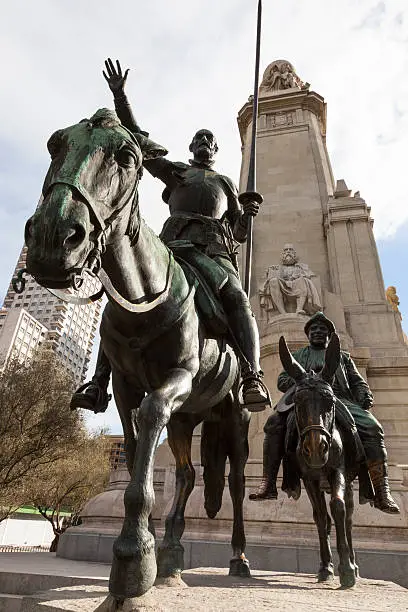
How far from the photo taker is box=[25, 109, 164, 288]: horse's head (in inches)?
82.9

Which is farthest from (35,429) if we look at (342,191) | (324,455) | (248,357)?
(248,357)

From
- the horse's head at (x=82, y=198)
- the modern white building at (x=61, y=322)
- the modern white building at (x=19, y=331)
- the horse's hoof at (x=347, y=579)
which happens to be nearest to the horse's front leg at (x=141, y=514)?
the horse's head at (x=82, y=198)

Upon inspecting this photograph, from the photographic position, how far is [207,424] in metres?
5.29

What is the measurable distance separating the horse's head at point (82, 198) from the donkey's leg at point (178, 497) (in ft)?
7.49

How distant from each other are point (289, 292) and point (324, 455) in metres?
9.49

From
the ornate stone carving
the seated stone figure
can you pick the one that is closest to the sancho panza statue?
the seated stone figure

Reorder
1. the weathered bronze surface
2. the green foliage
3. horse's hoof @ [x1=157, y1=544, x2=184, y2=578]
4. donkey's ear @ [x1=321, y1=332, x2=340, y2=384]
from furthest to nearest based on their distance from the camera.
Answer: the green foliage < donkey's ear @ [x1=321, y1=332, x2=340, y2=384] < the weathered bronze surface < horse's hoof @ [x1=157, y1=544, x2=184, y2=578]

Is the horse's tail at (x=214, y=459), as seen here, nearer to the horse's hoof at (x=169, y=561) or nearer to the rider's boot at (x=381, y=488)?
the horse's hoof at (x=169, y=561)

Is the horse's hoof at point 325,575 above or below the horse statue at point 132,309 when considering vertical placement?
below

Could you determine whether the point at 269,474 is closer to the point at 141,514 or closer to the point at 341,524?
the point at 341,524

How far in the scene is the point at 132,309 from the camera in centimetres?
297

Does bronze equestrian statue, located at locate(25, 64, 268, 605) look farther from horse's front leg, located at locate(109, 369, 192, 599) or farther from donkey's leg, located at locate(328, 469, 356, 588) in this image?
donkey's leg, located at locate(328, 469, 356, 588)

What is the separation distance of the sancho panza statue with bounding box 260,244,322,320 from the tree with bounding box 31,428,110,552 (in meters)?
14.0

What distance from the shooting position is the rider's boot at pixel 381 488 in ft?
16.9
